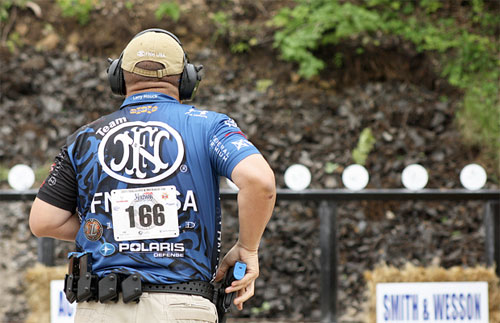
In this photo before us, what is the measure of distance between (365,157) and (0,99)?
5324mm

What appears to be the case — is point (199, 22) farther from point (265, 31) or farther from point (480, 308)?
point (480, 308)

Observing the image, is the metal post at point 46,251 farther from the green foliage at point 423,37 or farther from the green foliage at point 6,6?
the green foliage at point 6,6

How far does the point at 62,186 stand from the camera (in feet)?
7.43

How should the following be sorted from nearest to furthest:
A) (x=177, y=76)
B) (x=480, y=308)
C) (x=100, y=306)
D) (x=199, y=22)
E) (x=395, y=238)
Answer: (x=100, y=306)
(x=177, y=76)
(x=480, y=308)
(x=395, y=238)
(x=199, y=22)

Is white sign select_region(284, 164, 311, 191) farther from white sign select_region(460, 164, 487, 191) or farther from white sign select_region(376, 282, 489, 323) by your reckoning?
white sign select_region(460, 164, 487, 191)

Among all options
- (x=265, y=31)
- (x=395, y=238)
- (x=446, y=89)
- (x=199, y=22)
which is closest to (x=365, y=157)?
(x=395, y=238)

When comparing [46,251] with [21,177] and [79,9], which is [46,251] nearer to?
[21,177]

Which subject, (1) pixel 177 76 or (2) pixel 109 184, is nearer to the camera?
(2) pixel 109 184

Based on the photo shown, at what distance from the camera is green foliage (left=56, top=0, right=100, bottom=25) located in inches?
377

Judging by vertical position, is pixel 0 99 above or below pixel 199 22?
below

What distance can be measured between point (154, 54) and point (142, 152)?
1.30 feet

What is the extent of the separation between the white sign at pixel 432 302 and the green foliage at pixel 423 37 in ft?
12.8

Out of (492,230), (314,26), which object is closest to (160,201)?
(492,230)

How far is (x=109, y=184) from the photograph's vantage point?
7.04 ft
